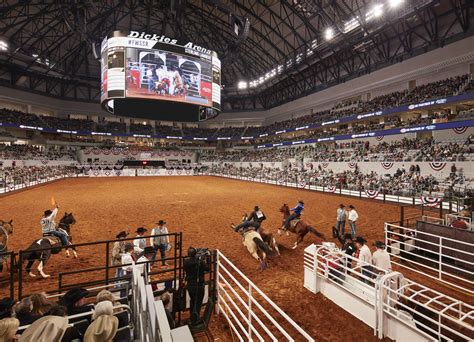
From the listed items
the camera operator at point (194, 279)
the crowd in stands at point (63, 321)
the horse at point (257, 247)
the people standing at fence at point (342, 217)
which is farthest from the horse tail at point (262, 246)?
the crowd in stands at point (63, 321)

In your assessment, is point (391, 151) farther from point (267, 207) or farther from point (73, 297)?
point (73, 297)

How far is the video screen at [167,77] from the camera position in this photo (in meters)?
19.0

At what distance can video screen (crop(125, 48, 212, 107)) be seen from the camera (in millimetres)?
19038

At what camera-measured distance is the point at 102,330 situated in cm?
245

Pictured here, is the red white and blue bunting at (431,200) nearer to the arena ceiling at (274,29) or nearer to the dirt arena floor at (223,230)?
the dirt arena floor at (223,230)

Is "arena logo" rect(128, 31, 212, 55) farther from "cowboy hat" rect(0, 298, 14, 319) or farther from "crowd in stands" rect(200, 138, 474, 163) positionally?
"crowd in stands" rect(200, 138, 474, 163)

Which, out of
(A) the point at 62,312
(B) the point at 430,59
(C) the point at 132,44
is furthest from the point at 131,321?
(B) the point at 430,59

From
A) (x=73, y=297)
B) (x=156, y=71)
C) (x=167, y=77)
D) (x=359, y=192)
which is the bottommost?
(x=359, y=192)

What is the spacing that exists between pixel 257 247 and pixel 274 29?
38650 millimetres

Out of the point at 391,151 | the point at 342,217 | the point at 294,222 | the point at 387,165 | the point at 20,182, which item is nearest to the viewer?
the point at 294,222

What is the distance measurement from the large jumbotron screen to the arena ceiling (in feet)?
18.7

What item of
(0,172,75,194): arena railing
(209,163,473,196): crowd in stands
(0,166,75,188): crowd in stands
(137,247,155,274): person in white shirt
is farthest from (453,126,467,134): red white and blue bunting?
(0,166,75,188): crowd in stands

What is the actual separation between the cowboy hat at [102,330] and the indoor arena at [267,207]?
0.02 meters

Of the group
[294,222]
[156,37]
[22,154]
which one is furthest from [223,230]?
[22,154]
